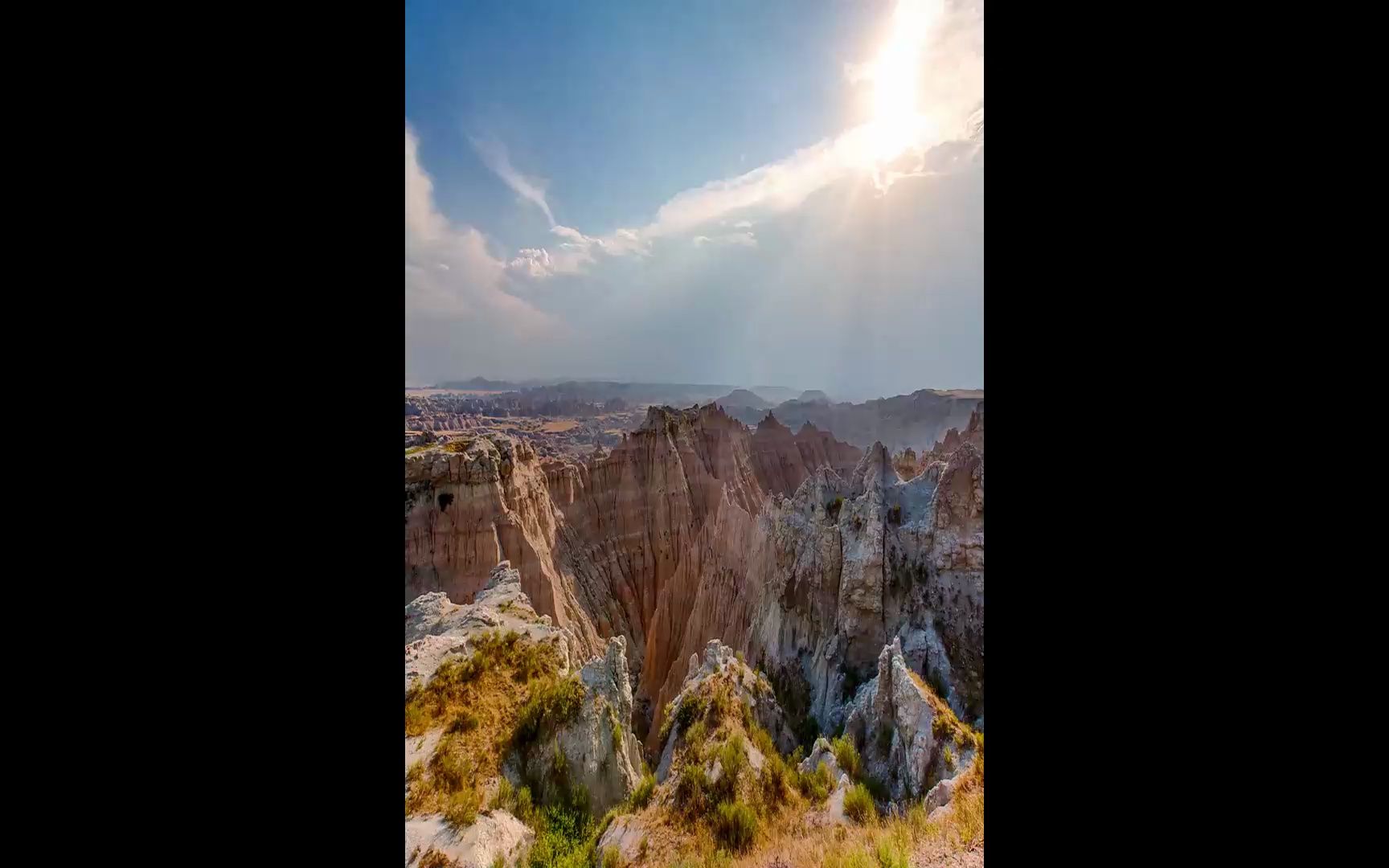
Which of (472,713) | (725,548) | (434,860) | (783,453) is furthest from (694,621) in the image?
(783,453)

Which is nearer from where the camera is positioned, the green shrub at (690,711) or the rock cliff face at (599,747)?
the rock cliff face at (599,747)

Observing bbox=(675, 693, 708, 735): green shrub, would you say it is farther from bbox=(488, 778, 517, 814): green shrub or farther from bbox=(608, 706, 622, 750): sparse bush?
bbox=(488, 778, 517, 814): green shrub

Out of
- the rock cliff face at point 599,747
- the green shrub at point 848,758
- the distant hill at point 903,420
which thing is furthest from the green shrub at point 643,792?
the distant hill at point 903,420

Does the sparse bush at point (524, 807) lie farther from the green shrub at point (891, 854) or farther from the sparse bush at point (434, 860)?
the green shrub at point (891, 854)

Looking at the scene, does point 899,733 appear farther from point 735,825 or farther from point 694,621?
point 694,621
